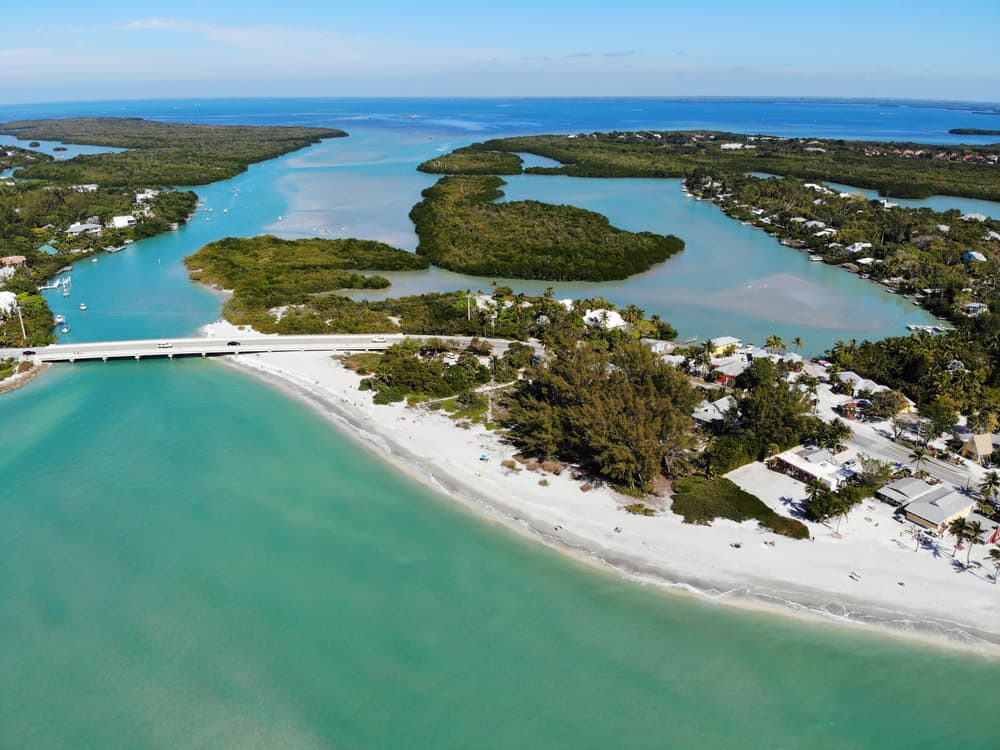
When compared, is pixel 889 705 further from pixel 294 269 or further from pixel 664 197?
pixel 664 197

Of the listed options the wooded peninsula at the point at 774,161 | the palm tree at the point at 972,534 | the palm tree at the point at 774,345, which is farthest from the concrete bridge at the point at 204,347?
the wooded peninsula at the point at 774,161

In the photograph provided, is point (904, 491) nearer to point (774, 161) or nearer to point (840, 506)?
point (840, 506)

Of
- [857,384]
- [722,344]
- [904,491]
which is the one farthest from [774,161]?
[904,491]

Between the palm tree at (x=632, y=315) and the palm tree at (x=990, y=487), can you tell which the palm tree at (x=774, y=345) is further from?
the palm tree at (x=990, y=487)

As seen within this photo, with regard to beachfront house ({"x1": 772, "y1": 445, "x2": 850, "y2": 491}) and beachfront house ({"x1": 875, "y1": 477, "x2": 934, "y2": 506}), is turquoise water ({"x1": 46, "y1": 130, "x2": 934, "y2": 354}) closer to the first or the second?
beachfront house ({"x1": 772, "y1": 445, "x2": 850, "y2": 491})

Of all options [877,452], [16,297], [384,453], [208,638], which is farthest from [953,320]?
[16,297]
